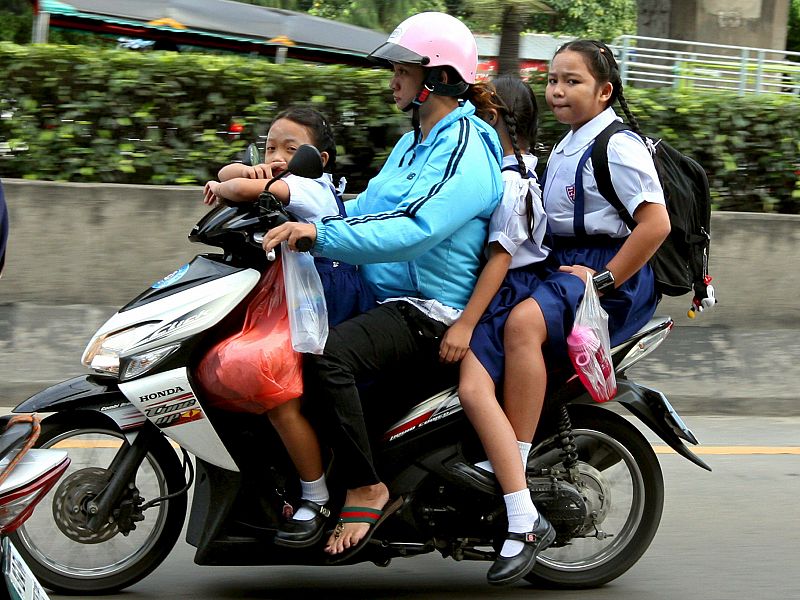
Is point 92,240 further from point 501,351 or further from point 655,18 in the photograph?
point 655,18

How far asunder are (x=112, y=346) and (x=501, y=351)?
3.96 ft

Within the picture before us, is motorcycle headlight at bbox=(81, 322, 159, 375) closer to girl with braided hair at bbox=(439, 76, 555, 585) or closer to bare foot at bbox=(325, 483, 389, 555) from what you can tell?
bare foot at bbox=(325, 483, 389, 555)

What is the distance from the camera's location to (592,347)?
12.3 ft

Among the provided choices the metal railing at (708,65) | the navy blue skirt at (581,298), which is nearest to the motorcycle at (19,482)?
the navy blue skirt at (581,298)

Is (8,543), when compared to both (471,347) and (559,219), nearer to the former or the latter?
(471,347)

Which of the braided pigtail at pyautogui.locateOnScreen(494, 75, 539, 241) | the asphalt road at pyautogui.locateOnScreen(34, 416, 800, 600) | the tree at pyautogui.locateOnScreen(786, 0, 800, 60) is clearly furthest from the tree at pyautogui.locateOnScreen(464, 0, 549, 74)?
the tree at pyautogui.locateOnScreen(786, 0, 800, 60)

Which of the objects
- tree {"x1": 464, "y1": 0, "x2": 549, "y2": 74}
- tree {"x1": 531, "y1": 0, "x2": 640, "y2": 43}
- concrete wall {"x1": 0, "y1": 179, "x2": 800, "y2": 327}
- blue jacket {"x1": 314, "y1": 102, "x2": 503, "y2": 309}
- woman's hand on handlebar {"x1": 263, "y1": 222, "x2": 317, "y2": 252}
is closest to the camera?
woman's hand on handlebar {"x1": 263, "y1": 222, "x2": 317, "y2": 252}

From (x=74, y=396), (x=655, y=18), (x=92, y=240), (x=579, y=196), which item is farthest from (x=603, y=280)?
(x=655, y=18)

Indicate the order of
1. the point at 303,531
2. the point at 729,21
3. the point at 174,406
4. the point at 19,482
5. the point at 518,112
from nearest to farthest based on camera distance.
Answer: the point at 19,482, the point at 174,406, the point at 303,531, the point at 518,112, the point at 729,21

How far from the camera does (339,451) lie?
366cm

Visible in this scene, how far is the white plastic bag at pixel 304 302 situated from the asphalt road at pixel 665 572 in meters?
0.97

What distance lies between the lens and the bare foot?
3.66 m

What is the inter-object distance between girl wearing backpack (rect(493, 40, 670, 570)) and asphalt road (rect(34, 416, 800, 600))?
1.88 ft

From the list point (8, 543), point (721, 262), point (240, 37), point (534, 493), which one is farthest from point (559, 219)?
point (240, 37)
